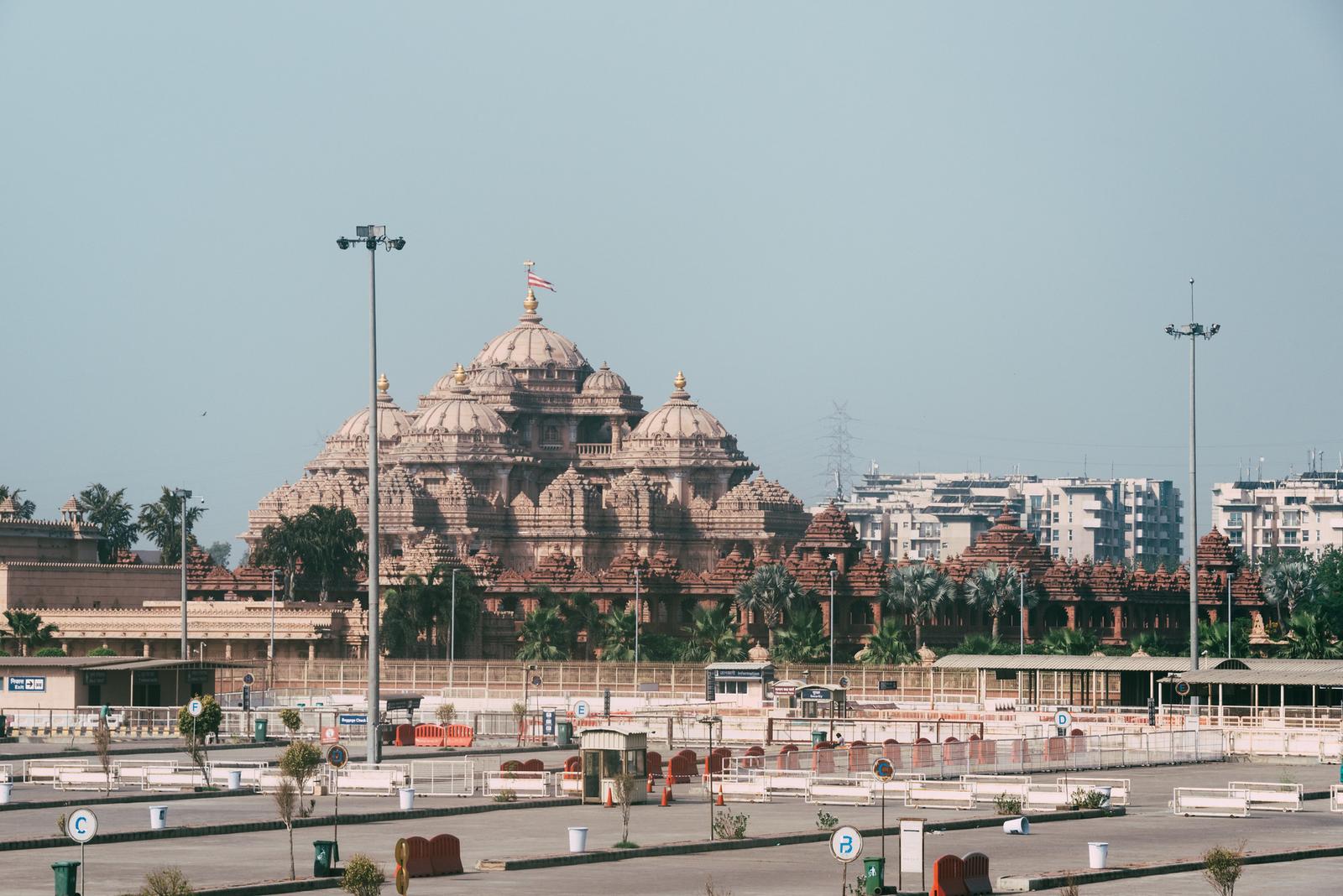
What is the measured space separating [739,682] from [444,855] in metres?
65.9

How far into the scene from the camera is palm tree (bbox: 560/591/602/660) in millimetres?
164375

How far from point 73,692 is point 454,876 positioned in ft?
164

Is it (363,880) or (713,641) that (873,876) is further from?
(713,641)

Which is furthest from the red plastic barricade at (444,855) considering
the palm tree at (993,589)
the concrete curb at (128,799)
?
the palm tree at (993,589)

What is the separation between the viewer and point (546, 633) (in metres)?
159

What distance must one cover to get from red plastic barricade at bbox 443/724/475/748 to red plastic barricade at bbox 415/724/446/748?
0.26 m

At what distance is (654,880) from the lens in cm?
4581

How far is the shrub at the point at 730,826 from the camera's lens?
5250cm

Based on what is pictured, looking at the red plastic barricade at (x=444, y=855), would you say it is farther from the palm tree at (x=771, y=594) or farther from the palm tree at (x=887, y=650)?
the palm tree at (x=771, y=594)

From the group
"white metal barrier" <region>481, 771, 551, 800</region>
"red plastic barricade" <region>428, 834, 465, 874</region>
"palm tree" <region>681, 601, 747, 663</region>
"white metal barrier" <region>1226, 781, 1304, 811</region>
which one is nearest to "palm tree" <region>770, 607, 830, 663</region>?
"palm tree" <region>681, 601, 747, 663</region>

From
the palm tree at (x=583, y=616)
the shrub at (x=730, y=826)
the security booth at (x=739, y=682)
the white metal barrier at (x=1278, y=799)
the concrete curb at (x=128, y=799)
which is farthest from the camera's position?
the palm tree at (x=583, y=616)

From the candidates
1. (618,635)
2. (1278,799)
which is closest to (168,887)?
(1278,799)

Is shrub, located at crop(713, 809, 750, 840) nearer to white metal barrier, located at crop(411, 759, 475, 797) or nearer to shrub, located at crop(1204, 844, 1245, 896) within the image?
white metal barrier, located at crop(411, 759, 475, 797)

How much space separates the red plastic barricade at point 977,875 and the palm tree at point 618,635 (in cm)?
10452
